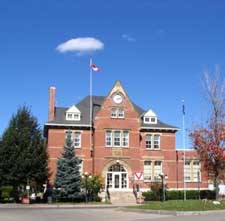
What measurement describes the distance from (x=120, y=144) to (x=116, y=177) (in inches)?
149

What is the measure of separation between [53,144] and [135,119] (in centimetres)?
994

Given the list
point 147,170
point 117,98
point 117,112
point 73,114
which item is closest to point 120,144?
point 117,112

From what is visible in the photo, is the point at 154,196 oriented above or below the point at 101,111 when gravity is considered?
below

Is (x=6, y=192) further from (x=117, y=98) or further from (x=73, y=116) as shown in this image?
(x=117, y=98)

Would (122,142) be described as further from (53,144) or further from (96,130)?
(53,144)

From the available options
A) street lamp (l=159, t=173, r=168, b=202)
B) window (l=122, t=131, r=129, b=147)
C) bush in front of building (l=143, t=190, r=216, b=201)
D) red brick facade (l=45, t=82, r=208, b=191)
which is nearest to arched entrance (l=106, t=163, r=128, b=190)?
red brick facade (l=45, t=82, r=208, b=191)

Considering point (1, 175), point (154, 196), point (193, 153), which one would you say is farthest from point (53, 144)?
point (193, 153)

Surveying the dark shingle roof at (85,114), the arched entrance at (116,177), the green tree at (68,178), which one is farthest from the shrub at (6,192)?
the arched entrance at (116,177)

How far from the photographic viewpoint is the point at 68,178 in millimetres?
48562

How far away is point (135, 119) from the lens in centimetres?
5697

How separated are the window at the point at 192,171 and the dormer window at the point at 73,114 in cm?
1442

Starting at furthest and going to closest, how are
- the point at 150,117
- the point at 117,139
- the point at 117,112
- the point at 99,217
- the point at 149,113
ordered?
the point at 150,117
the point at 149,113
the point at 117,112
the point at 117,139
the point at 99,217

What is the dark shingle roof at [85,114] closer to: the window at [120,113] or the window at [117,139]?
the window at [120,113]

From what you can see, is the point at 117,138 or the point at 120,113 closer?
the point at 117,138
